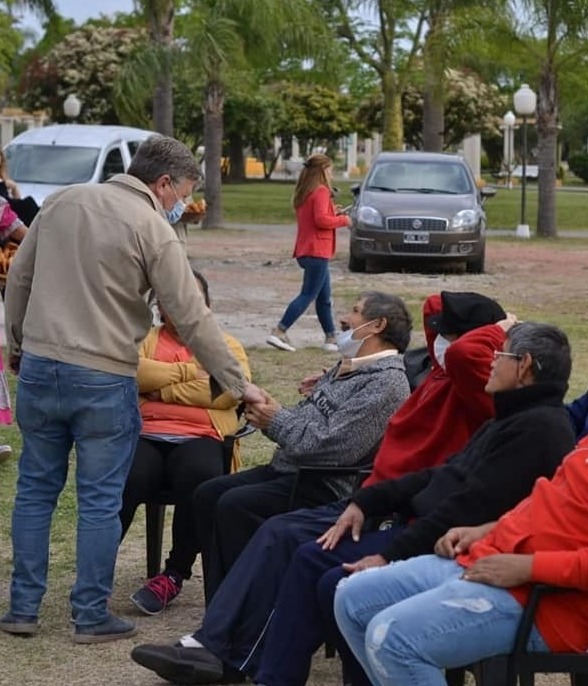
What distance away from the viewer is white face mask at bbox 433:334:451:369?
17.3ft

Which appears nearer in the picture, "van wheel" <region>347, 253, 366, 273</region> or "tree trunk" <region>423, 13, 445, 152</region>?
"van wheel" <region>347, 253, 366, 273</region>

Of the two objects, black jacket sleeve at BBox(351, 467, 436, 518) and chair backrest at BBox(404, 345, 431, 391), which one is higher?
chair backrest at BBox(404, 345, 431, 391)

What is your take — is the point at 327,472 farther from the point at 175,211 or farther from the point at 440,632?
the point at 440,632

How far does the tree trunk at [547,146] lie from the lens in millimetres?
28734

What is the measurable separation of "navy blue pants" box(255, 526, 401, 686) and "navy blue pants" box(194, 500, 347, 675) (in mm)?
272

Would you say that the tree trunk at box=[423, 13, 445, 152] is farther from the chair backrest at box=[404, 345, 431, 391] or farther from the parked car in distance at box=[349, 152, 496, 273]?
the chair backrest at box=[404, 345, 431, 391]

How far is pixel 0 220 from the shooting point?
27.0ft

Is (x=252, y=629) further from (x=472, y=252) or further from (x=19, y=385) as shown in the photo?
(x=472, y=252)

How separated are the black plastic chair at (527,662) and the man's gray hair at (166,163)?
229 centimetres

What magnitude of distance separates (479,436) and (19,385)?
1.84m

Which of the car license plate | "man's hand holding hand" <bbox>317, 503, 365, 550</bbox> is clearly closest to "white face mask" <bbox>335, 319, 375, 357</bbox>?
"man's hand holding hand" <bbox>317, 503, 365, 550</bbox>

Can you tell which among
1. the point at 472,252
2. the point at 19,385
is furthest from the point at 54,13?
the point at 19,385

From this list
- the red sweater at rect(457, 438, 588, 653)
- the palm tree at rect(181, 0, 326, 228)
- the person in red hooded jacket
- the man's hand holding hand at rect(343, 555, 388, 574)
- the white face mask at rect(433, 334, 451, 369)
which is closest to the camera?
the red sweater at rect(457, 438, 588, 653)

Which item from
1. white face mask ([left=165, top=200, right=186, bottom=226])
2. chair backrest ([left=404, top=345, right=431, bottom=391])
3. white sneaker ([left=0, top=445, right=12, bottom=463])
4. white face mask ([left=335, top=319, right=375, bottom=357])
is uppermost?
white face mask ([left=165, top=200, right=186, bottom=226])
